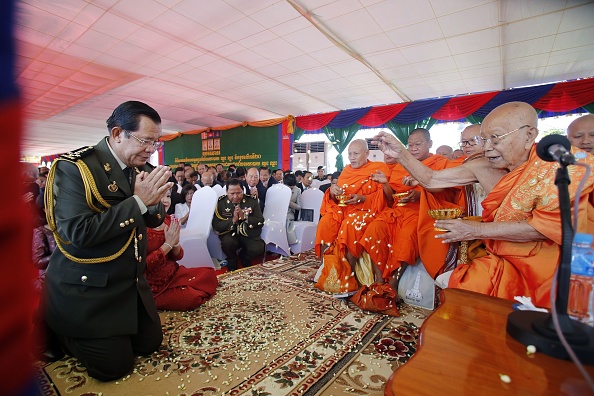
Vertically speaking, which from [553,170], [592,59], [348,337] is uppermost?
[592,59]

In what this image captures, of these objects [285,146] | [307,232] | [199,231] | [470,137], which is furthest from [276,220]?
[285,146]

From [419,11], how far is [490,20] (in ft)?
3.47

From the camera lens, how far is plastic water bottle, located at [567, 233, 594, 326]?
2.94 ft

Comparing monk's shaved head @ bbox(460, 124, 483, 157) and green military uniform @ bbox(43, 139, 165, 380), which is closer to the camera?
green military uniform @ bbox(43, 139, 165, 380)

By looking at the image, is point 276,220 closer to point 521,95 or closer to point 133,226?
point 133,226

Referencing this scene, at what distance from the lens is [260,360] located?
1958 millimetres

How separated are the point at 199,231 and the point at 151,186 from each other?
249 cm

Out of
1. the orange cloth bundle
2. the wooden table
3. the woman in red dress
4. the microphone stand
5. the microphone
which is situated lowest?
the orange cloth bundle

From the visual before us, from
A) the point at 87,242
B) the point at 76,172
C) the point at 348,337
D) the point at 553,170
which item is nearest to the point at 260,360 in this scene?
the point at 348,337

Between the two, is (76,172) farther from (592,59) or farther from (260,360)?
(592,59)

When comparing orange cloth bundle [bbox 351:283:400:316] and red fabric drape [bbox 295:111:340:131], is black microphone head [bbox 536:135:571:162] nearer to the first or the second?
orange cloth bundle [bbox 351:283:400:316]

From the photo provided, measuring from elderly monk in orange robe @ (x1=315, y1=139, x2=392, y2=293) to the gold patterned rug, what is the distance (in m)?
0.28

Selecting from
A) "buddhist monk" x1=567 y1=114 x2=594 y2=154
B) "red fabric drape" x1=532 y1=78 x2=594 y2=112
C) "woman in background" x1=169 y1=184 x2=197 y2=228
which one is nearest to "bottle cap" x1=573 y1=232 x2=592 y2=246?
"buddhist monk" x1=567 y1=114 x2=594 y2=154

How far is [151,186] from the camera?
1.75 m
